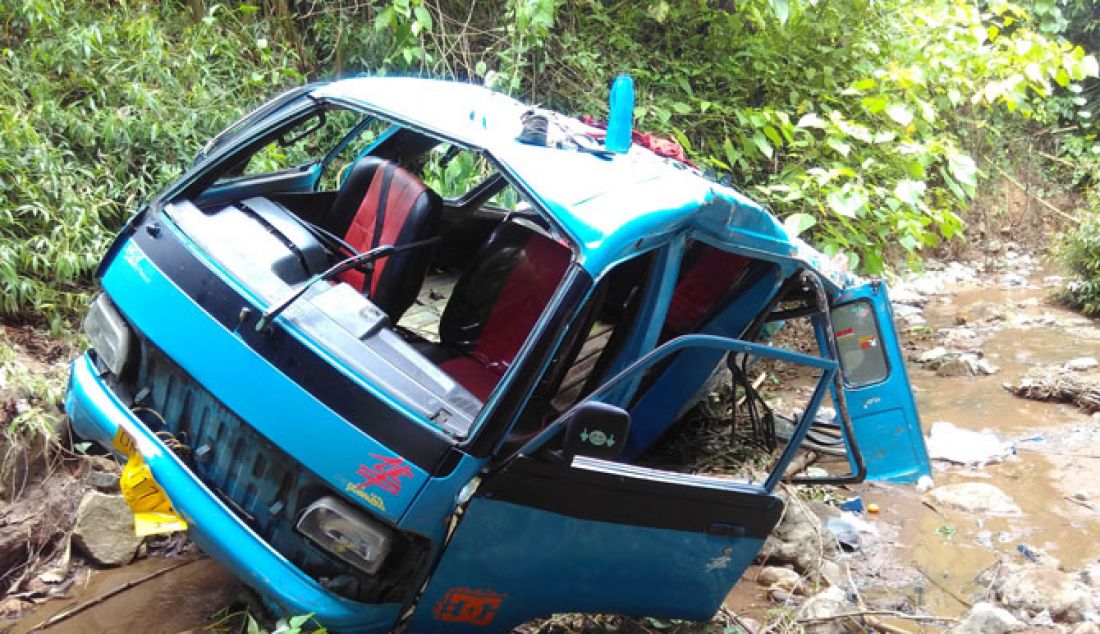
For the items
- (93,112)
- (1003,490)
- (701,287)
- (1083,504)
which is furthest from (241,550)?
(1083,504)

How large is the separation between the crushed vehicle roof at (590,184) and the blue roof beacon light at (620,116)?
0.06 m

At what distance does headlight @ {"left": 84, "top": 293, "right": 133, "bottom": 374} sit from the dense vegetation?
1521mm

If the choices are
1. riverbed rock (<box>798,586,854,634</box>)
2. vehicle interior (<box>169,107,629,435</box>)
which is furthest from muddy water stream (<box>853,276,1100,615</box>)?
vehicle interior (<box>169,107,629,435</box>)

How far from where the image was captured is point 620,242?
94.4 inches

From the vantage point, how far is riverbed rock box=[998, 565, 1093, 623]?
11.5 ft

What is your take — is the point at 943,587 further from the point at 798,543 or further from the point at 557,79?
the point at 557,79

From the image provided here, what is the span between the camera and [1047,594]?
11.8 ft

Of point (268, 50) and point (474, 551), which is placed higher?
point (268, 50)

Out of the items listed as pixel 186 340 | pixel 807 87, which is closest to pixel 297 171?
pixel 186 340

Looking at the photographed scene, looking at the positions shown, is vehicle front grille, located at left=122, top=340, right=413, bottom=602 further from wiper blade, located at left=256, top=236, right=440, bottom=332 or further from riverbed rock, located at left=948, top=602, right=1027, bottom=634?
riverbed rock, located at left=948, top=602, right=1027, bottom=634

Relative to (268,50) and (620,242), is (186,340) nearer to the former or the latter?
(620,242)

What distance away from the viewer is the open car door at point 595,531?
7.57 ft

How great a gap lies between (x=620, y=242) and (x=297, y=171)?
7.01ft

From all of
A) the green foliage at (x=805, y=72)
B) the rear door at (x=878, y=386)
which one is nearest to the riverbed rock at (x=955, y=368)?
the green foliage at (x=805, y=72)
